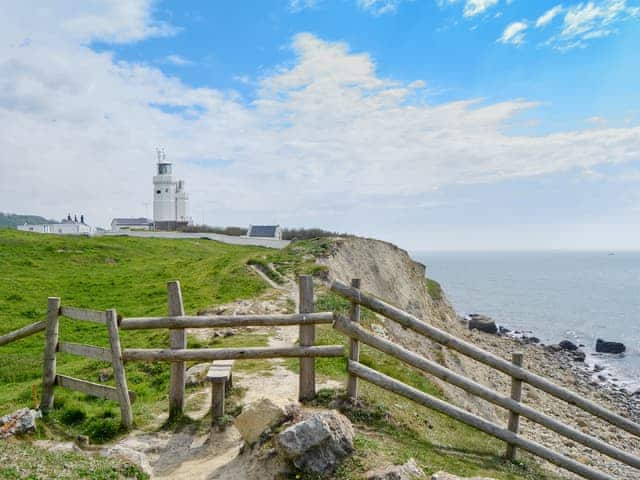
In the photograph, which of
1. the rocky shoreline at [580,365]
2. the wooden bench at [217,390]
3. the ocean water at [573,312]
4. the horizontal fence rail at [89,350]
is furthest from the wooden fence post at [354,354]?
the ocean water at [573,312]

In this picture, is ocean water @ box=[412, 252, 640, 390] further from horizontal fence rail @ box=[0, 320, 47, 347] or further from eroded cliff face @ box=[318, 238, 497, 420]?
horizontal fence rail @ box=[0, 320, 47, 347]

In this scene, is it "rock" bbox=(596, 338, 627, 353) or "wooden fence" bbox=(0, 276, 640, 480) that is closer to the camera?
"wooden fence" bbox=(0, 276, 640, 480)

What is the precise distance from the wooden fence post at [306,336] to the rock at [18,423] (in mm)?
4748

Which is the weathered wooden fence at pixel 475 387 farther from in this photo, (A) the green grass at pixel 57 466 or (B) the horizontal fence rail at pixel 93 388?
(B) the horizontal fence rail at pixel 93 388

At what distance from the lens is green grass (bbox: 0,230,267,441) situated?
10.1 metres

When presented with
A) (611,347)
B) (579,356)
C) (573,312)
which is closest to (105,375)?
(579,356)

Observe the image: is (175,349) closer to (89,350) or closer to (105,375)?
(89,350)

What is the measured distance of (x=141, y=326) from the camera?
887 centimetres

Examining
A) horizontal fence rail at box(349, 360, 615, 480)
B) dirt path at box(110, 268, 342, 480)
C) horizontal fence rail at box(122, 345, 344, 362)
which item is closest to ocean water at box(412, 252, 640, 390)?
horizontal fence rail at box(349, 360, 615, 480)

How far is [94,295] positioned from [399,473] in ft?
79.0

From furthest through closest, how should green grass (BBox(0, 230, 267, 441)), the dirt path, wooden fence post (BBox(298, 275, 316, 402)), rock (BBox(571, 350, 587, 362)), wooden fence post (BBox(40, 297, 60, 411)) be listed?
rock (BBox(571, 350, 587, 362)) → green grass (BBox(0, 230, 267, 441)) → wooden fence post (BBox(40, 297, 60, 411)) → wooden fence post (BBox(298, 275, 316, 402)) → the dirt path

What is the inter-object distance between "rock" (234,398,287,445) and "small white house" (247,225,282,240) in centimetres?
5652

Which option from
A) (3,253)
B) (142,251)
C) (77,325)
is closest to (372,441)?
(77,325)

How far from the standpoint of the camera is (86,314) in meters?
8.87
